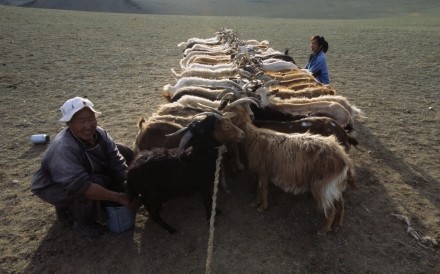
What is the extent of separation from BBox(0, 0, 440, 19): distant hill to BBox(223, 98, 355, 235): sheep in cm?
4600

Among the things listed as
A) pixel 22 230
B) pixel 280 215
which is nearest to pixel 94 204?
pixel 22 230

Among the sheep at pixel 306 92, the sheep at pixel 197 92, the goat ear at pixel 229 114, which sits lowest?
the sheep at pixel 197 92

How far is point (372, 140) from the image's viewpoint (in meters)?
6.66

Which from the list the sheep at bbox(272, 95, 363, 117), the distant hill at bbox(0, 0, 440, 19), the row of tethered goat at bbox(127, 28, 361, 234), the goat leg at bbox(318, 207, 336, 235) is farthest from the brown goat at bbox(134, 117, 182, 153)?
the distant hill at bbox(0, 0, 440, 19)

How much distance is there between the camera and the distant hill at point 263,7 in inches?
1818

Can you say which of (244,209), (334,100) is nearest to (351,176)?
(244,209)

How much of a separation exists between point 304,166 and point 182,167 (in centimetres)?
152

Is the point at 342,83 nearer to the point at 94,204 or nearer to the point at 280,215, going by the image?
the point at 280,215

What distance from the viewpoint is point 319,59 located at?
828cm

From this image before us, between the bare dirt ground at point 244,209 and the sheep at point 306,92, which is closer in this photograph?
the bare dirt ground at point 244,209

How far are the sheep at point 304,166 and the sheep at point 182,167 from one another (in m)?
0.38

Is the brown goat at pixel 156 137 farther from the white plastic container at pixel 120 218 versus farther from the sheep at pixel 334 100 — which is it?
the sheep at pixel 334 100

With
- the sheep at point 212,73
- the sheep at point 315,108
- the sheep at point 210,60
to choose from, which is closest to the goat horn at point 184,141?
the sheep at point 315,108

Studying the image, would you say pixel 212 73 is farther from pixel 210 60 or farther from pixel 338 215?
pixel 338 215
